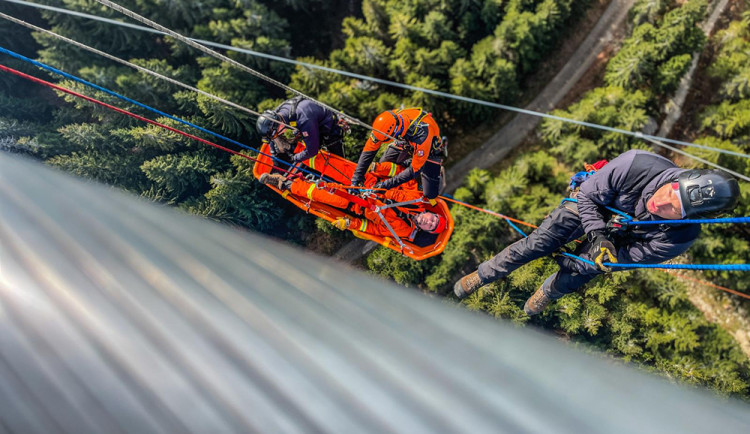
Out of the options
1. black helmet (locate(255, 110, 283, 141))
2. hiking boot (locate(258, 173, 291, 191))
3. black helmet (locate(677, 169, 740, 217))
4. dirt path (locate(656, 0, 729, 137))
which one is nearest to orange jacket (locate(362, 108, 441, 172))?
black helmet (locate(255, 110, 283, 141))

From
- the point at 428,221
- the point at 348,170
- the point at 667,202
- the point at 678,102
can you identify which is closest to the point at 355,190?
the point at 348,170

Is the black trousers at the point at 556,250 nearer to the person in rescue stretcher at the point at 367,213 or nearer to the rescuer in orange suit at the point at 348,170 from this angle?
the person in rescue stretcher at the point at 367,213

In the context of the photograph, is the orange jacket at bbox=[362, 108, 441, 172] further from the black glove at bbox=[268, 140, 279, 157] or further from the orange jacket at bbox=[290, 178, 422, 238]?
the black glove at bbox=[268, 140, 279, 157]

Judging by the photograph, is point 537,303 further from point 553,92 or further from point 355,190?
point 553,92

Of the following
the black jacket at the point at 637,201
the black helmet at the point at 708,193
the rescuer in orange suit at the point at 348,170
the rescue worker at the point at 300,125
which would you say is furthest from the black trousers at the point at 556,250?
the rescue worker at the point at 300,125

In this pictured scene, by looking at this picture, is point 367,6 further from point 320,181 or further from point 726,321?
point 726,321

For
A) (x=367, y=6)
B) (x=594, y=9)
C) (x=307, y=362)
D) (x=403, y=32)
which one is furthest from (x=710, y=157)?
(x=307, y=362)
